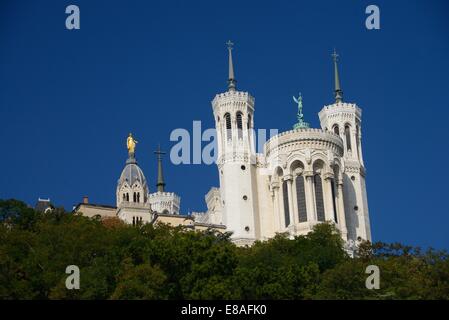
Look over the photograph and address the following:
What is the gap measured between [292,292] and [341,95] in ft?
222

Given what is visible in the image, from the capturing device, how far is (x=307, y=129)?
114m

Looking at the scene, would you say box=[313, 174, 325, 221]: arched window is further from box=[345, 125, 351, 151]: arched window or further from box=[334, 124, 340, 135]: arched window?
box=[334, 124, 340, 135]: arched window

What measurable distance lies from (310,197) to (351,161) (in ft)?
46.9

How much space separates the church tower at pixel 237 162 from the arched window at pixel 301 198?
19.8 ft

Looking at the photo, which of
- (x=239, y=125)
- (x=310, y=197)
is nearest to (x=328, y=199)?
(x=310, y=197)

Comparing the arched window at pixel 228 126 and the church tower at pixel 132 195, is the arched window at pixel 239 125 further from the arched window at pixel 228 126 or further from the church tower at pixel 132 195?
the church tower at pixel 132 195

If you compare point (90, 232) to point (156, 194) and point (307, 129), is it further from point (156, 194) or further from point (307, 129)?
point (156, 194)

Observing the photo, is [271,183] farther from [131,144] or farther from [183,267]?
[183,267]

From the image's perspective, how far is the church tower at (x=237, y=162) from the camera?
4500 inches

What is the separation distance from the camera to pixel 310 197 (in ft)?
362

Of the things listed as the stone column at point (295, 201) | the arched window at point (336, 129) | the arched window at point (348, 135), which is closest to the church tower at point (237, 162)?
the stone column at point (295, 201)

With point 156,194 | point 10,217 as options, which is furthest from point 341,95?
point 10,217
